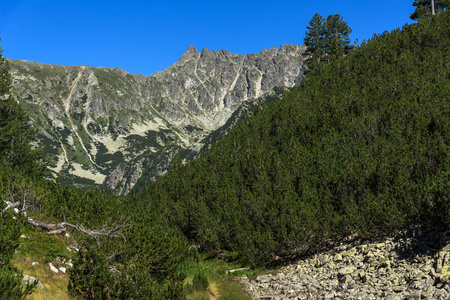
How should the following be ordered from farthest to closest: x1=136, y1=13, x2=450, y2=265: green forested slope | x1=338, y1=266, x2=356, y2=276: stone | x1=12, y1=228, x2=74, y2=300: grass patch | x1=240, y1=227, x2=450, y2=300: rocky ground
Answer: x1=136, y1=13, x2=450, y2=265: green forested slope → x1=338, y1=266, x2=356, y2=276: stone → x1=240, y1=227, x2=450, y2=300: rocky ground → x1=12, y1=228, x2=74, y2=300: grass patch

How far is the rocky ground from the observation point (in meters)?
11.1

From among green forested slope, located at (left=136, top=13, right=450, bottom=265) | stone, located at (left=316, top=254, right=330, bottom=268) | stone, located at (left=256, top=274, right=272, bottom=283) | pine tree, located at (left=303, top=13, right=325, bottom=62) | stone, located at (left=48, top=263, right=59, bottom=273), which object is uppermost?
pine tree, located at (left=303, top=13, right=325, bottom=62)

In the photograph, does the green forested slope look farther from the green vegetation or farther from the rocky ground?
the green vegetation

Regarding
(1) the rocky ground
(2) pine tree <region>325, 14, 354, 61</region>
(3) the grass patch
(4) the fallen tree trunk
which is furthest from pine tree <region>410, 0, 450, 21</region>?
(3) the grass patch

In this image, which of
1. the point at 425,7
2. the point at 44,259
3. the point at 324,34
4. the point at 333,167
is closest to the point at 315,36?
the point at 324,34

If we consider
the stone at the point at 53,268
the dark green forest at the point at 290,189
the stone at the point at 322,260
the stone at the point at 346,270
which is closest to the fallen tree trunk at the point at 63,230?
the dark green forest at the point at 290,189

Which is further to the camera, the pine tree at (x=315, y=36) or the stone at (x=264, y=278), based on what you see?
the pine tree at (x=315, y=36)

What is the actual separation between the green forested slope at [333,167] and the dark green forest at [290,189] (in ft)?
0.36

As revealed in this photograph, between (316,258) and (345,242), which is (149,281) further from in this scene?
(345,242)

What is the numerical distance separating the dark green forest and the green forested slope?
0.36ft

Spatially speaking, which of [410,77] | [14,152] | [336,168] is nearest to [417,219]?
[336,168]

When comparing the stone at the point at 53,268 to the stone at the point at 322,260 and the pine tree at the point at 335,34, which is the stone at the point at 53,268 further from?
the pine tree at the point at 335,34

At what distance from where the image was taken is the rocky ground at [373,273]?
11062 mm

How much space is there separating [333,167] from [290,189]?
3.69 metres
